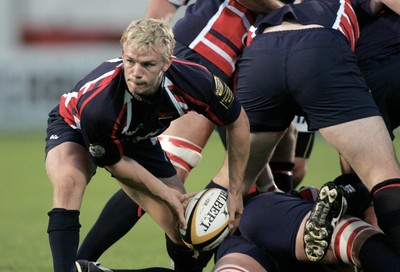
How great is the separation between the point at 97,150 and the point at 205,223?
2.08ft

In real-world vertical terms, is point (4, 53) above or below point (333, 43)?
below

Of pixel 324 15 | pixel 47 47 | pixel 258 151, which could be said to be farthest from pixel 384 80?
pixel 47 47

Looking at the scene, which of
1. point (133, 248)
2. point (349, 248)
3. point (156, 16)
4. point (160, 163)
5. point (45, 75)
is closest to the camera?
point (349, 248)

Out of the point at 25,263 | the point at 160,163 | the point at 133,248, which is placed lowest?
the point at 133,248

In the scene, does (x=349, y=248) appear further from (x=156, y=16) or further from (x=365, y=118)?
(x=156, y=16)

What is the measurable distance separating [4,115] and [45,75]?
956mm

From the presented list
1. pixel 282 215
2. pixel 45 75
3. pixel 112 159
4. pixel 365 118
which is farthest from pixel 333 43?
pixel 45 75

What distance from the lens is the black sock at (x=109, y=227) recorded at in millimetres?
4922

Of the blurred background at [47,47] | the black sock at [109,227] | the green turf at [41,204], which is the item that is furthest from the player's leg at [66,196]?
the blurred background at [47,47]

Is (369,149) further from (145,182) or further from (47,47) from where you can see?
(47,47)

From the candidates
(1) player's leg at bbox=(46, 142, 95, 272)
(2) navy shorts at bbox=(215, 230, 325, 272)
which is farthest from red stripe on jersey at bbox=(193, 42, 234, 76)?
(2) navy shorts at bbox=(215, 230, 325, 272)

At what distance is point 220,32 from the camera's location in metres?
5.22

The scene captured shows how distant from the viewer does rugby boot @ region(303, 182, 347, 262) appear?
398cm

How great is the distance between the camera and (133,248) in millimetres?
6277
